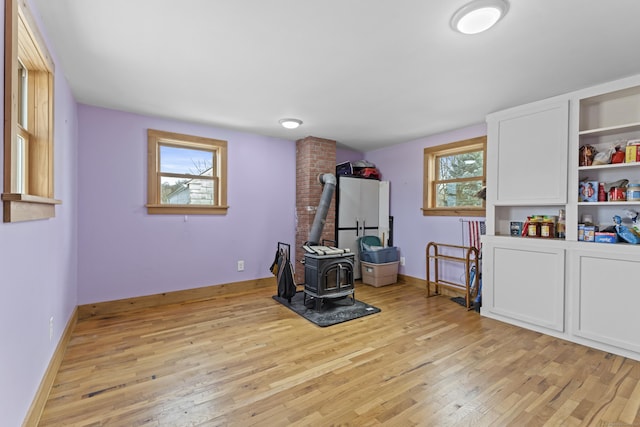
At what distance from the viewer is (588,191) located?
2.80 meters

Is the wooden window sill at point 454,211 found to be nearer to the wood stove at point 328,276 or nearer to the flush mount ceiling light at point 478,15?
the wood stove at point 328,276

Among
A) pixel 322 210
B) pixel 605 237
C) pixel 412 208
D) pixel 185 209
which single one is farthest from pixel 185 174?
pixel 605 237

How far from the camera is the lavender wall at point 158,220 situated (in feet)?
11.1

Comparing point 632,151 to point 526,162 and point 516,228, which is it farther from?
point 516,228

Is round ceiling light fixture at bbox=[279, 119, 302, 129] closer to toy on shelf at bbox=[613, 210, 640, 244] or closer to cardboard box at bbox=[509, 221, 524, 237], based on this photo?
cardboard box at bbox=[509, 221, 524, 237]

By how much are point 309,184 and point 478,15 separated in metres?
3.16

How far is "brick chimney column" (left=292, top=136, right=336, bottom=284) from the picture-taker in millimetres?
4629

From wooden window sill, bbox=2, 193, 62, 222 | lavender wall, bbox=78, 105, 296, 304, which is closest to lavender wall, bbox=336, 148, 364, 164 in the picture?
lavender wall, bbox=78, 105, 296, 304

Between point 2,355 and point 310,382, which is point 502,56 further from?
point 2,355

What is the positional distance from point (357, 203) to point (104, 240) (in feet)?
11.5

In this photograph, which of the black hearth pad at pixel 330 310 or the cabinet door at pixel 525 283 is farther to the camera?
the black hearth pad at pixel 330 310

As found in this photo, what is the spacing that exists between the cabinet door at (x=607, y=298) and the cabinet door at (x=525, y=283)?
138 millimetres

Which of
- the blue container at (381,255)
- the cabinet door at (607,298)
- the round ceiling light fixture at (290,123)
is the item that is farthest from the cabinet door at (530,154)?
the round ceiling light fixture at (290,123)

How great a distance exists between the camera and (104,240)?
3451 mm
